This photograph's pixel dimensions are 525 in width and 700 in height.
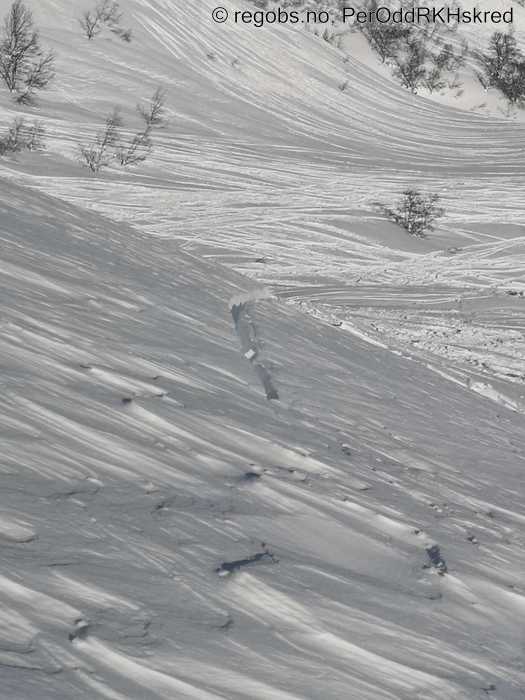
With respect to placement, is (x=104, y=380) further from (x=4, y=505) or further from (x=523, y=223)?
(x=523, y=223)

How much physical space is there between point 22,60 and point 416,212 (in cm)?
878

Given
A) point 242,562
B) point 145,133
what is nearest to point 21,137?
point 145,133

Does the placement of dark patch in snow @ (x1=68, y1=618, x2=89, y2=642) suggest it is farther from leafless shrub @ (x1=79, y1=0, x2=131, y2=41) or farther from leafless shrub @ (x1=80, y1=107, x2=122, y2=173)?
leafless shrub @ (x1=79, y1=0, x2=131, y2=41)

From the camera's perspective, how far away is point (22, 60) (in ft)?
65.7

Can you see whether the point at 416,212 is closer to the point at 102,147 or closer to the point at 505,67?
the point at 102,147

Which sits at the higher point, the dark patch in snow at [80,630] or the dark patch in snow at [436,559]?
the dark patch in snow at [436,559]

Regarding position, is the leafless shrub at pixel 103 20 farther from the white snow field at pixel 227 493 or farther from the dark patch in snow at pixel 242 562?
the dark patch in snow at pixel 242 562

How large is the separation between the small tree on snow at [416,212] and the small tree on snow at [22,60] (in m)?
7.52

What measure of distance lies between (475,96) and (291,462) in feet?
92.4

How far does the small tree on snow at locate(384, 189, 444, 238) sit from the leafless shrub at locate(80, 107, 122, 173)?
16.5 feet

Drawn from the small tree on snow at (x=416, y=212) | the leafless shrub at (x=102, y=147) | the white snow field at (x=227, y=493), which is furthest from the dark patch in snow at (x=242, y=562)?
the leafless shrub at (x=102, y=147)

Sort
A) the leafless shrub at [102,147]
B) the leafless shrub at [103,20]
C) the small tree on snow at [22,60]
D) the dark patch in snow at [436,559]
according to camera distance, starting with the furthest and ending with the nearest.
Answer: the leafless shrub at [103,20] → the small tree on snow at [22,60] → the leafless shrub at [102,147] → the dark patch in snow at [436,559]

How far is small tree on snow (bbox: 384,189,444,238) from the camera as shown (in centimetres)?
1650

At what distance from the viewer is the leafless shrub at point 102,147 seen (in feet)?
56.9
